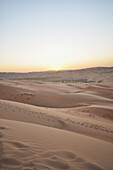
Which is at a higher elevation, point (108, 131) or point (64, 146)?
point (64, 146)

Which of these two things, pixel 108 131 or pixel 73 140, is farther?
pixel 108 131

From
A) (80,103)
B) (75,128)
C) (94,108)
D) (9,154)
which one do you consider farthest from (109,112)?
(9,154)

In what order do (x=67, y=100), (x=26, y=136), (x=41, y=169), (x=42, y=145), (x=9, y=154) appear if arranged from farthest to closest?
(x=67, y=100)
(x=26, y=136)
(x=42, y=145)
(x=9, y=154)
(x=41, y=169)

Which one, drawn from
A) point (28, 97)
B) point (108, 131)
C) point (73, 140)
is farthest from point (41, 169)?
point (28, 97)

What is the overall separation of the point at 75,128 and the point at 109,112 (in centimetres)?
360

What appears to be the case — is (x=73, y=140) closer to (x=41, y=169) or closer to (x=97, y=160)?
(x=97, y=160)

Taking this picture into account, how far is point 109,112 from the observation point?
7215mm

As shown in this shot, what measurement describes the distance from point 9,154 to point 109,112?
21.1 feet

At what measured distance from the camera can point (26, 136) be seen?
3.00 metres

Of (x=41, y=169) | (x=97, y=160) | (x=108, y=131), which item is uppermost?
(x=41, y=169)

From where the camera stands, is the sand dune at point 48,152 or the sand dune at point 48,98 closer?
the sand dune at point 48,152

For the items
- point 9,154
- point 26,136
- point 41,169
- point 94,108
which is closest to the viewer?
point 41,169

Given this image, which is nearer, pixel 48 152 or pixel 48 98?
pixel 48 152

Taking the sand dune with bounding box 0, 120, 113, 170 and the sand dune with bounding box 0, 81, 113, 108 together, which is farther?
the sand dune with bounding box 0, 81, 113, 108
